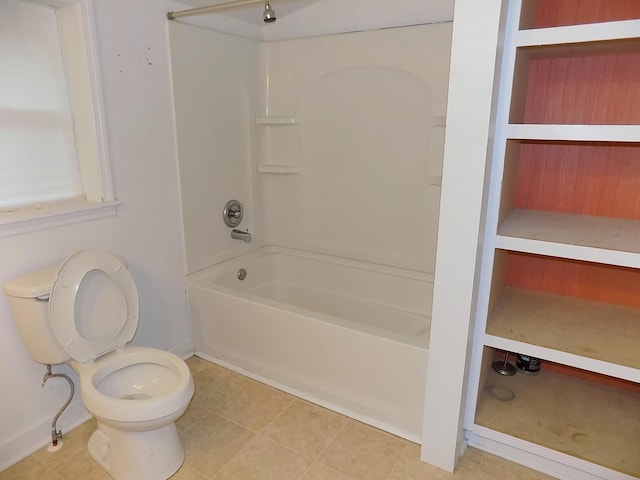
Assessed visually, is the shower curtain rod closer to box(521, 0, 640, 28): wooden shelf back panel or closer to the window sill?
the window sill

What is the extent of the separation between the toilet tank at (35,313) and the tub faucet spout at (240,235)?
3.77 feet

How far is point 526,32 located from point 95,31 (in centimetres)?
170

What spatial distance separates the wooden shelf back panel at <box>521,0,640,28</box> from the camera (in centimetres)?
169

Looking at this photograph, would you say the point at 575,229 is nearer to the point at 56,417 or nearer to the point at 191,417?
the point at 191,417

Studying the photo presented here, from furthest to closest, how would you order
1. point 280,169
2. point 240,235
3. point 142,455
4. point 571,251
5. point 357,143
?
point 280,169, point 240,235, point 357,143, point 142,455, point 571,251

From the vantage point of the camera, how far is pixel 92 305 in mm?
1773

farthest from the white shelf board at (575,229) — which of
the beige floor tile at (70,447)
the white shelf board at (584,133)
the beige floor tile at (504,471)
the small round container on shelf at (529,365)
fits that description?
the beige floor tile at (70,447)

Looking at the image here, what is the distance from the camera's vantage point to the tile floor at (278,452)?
1.71 m

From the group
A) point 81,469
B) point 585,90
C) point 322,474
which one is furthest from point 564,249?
point 81,469

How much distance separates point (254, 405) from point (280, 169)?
1.50m

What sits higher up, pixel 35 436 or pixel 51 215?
pixel 51 215

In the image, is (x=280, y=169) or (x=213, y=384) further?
(x=280, y=169)

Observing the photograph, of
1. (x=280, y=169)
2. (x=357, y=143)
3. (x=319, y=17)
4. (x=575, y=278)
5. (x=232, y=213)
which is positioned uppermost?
(x=319, y=17)

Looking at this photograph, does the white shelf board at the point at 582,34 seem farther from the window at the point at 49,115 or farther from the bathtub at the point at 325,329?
the window at the point at 49,115
